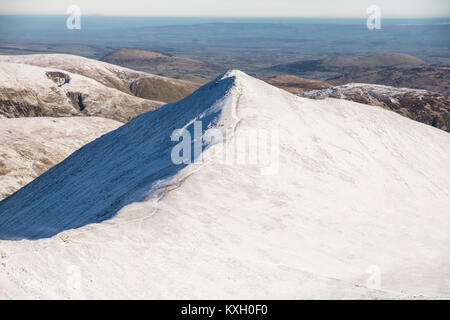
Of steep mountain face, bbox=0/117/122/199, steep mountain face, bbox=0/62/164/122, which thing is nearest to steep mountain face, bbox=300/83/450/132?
steep mountain face, bbox=0/62/164/122

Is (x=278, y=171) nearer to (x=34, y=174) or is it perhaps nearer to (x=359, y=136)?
(x=359, y=136)

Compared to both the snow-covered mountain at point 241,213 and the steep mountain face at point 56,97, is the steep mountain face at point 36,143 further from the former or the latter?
the steep mountain face at point 56,97

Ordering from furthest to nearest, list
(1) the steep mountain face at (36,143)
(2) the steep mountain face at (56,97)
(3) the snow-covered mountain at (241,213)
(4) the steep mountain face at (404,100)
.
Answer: (2) the steep mountain face at (56,97) → (4) the steep mountain face at (404,100) → (1) the steep mountain face at (36,143) → (3) the snow-covered mountain at (241,213)

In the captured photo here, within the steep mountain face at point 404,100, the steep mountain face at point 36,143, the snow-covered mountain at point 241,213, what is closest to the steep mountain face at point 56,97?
the steep mountain face at point 36,143

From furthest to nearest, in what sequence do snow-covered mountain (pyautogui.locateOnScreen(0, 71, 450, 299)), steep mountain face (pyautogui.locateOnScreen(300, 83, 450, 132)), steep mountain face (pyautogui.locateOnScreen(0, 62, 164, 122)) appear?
1. steep mountain face (pyautogui.locateOnScreen(0, 62, 164, 122))
2. steep mountain face (pyautogui.locateOnScreen(300, 83, 450, 132))
3. snow-covered mountain (pyautogui.locateOnScreen(0, 71, 450, 299))

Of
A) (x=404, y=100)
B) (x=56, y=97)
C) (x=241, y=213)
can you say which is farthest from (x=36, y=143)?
(x=404, y=100)

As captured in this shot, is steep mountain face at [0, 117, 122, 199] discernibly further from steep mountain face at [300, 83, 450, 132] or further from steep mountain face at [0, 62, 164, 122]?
steep mountain face at [300, 83, 450, 132]
